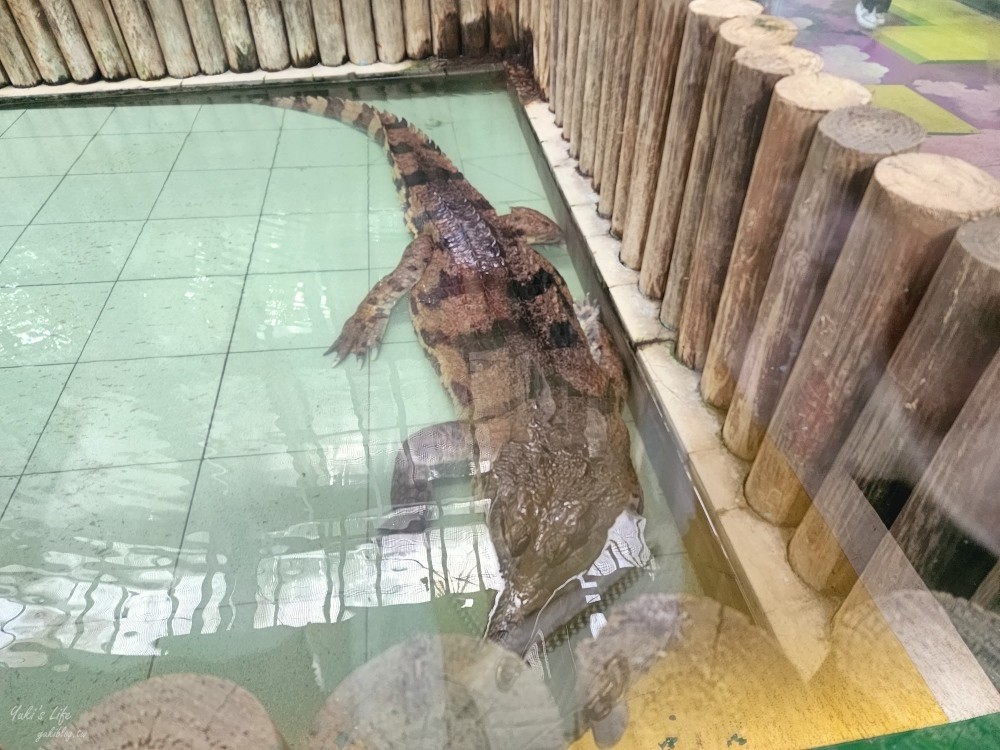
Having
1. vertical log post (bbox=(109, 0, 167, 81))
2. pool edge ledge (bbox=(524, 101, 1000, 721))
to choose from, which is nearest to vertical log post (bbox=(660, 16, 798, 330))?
pool edge ledge (bbox=(524, 101, 1000, 721))

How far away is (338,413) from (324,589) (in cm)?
89

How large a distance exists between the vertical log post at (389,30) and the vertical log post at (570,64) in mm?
2120

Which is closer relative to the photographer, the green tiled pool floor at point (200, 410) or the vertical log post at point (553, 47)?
the green tiled pool floor at point (200, 410)

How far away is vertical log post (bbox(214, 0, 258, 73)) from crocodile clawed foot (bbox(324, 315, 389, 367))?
3.63 metres

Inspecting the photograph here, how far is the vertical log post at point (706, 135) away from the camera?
2166 millimetres

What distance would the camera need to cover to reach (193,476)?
108 inches

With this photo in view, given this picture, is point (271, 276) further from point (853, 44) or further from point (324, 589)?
point (853, 44)

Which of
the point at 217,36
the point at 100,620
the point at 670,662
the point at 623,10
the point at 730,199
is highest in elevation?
the point at 623,10

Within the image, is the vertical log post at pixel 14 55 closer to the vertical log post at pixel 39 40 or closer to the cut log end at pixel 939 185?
the vertical log post at pixel 39 40

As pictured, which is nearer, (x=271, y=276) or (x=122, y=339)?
(x=122, y=339)

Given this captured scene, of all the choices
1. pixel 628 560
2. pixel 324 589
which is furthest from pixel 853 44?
pixel 324 589

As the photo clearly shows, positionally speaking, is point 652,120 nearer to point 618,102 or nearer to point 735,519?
point 618,102

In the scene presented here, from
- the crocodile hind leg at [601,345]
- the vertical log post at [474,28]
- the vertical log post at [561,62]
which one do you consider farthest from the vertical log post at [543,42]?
the crocodile hind leg at [601,345]

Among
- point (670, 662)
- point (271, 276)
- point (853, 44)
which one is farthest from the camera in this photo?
point (853, 44)
